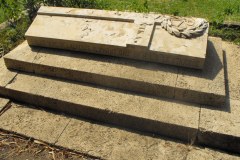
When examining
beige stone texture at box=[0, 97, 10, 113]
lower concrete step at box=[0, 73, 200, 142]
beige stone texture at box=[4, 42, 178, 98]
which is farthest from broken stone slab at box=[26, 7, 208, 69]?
beige stone texture at box=[0, 97, 10, 113]

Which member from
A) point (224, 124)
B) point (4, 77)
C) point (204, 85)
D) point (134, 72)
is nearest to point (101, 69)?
point (134, 72)

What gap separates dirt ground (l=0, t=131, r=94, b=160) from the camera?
14.5ft

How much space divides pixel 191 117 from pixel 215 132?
388 millimetres

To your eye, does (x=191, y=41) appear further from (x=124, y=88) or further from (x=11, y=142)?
(x=11, y=142)

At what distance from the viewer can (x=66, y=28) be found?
17.5ft

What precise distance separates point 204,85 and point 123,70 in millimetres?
1240

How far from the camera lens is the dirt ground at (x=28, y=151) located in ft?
14.5

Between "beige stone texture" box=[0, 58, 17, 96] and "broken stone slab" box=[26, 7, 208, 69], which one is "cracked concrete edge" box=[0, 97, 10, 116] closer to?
"beige stone texture" box=[0, 58, 17, 96]

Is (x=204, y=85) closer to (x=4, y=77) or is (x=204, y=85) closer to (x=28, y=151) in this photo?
(x=28, y=151)

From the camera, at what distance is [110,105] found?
4676 millimetres

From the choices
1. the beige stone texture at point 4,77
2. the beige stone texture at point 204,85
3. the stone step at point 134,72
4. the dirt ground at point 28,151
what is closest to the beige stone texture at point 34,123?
the dirt ground at point 28,151

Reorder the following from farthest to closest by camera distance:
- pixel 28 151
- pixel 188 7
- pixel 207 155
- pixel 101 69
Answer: pixel 188 7
pixel 101 69
pixel 28 151
pixel 207 155

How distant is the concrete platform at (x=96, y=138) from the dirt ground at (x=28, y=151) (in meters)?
0.08

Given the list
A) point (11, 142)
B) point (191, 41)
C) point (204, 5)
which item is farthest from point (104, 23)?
point (204, 5)
